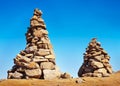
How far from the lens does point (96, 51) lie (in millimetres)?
65375

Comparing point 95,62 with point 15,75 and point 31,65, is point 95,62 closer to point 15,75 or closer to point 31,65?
point 31,65

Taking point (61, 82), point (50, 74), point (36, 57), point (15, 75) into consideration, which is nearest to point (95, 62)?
point (50, 74)

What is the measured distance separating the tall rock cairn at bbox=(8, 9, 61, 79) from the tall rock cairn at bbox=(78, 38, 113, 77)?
29.5ft

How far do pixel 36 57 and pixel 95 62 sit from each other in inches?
569

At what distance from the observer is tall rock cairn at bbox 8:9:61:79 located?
53625mm

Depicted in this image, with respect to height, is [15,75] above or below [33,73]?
below

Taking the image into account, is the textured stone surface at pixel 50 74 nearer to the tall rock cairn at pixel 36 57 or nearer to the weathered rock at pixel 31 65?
the tall rock cairn at pixel 36 57

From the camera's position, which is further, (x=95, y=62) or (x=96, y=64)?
(x=95, y=62)

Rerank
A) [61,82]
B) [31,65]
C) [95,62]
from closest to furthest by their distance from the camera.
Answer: [61,82], [31,65], [95,62]

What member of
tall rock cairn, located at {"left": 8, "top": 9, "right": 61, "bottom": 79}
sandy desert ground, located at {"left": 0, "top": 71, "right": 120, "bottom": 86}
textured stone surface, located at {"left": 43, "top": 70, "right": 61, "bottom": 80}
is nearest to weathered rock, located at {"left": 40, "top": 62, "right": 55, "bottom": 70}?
tall rock cairn, located at {"left": 8, "top": 9, "right": 61, "bottom": 79}

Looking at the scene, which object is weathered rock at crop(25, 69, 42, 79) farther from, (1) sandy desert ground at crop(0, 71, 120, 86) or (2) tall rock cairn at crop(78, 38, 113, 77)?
(2) tall rock cairn at crop(78, 38, 113, 77)

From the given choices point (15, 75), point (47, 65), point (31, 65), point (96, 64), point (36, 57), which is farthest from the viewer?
point (96, 64)

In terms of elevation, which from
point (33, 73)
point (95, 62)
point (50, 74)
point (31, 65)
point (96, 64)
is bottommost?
point (50, 74)

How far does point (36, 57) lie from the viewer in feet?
184
